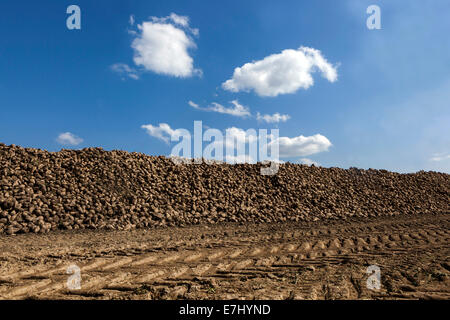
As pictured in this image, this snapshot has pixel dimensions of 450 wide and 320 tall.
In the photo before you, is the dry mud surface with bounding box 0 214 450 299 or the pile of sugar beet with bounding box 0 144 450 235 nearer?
the dry mud surface with bounding box 0 214 450 299

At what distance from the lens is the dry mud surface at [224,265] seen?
434cm

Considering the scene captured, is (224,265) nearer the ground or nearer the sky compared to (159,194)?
nearer the ground

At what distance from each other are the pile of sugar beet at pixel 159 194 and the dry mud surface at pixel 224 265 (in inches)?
58.9

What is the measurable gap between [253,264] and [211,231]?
5.21m

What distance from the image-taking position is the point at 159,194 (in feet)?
45.6

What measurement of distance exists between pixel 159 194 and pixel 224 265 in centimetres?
867

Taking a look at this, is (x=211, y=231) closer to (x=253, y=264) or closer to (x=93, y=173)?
(x=253, y=264)

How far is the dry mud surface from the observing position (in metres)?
4.34

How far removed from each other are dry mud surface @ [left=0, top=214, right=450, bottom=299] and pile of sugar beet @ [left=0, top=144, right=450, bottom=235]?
4.91ft

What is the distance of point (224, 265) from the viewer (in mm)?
5820

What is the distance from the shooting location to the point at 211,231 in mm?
10984

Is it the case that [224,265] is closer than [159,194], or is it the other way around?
[224,265]

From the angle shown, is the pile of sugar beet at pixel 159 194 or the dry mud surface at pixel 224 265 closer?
the dry mud surface at pixel 224 265

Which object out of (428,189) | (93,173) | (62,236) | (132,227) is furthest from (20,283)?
(428,189)
